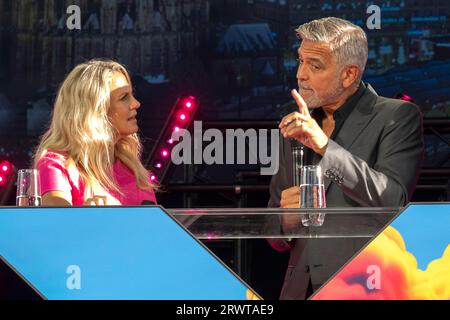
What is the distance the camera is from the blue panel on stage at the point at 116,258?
1.67m

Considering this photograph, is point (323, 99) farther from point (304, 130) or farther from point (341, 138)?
point (304, 130)

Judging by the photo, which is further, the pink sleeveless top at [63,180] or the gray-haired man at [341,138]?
the pink sleeveless top at [63,180]

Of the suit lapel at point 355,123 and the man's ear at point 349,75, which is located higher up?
the man's ear at point 349,75

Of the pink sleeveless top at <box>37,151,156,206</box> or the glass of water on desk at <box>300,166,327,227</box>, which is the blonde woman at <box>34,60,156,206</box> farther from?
the glass of water on desk at <box>300,166,327,227</box>

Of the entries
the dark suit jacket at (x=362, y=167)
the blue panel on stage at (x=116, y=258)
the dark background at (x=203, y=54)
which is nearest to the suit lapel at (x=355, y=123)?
the dark suit jacket at (x=362, y=167)

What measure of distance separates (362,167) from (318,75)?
380 mm

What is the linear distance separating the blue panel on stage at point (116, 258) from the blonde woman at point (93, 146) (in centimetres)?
60

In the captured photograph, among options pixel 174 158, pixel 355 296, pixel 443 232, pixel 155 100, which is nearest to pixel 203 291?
pixel 355 296

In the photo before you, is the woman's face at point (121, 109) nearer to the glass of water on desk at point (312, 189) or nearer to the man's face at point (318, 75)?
the man's face at point (318, 75)

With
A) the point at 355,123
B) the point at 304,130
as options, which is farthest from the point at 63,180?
the point at 355,123

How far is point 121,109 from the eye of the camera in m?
2.67

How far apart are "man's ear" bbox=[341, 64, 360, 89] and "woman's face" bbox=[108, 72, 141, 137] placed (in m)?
0.56

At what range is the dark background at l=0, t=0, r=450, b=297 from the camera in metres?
6.70
